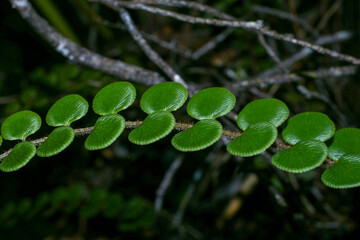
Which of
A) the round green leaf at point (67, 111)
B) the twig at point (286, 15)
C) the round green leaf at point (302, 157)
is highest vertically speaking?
the round green leaf at point (67, 111)

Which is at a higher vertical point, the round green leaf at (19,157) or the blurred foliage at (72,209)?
the round green leaf at (19,157)

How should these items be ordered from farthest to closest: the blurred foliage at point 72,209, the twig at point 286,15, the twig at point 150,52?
the twig at point 286,15 < the blurred foliage at point 72,209 < the twig at point 150,52

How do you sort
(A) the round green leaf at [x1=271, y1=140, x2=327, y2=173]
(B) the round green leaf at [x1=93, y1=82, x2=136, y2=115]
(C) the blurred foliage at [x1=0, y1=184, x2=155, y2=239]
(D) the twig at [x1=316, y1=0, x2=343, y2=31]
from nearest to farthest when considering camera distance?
1. (A) the round green leaf at [x1=271, y1=140, x2=327, y2=173]
2. (B) the round green leaf at [x1=93, y1=82, x2=136, y2=115]
3. (C) the blurred foliage at [x1=0, y1=184, x2=155, y2=239]
4. (D) the twig at [x1=316, y1=0, x2=343, y2=31]

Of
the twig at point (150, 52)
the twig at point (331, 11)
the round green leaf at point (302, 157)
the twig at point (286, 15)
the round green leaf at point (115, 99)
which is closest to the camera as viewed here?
the round green leaf at point (302, 157)

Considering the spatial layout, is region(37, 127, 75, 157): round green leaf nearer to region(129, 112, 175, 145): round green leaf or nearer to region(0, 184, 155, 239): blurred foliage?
region(129, 112, 175, 145): round green leaf

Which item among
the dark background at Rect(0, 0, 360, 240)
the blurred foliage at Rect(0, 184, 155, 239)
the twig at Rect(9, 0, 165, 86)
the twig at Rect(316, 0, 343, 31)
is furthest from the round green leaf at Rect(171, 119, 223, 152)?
the twig at Rect(316, 0, 343, 31)

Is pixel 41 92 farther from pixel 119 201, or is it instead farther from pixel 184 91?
pixel 184 91

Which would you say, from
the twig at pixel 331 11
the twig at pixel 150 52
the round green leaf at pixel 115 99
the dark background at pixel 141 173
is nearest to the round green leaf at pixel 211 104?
the round green leaf at pixel 115 99

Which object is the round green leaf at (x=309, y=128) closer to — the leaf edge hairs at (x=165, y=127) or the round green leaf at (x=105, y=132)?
the leaf edge hairs at (x=165, y=127)
